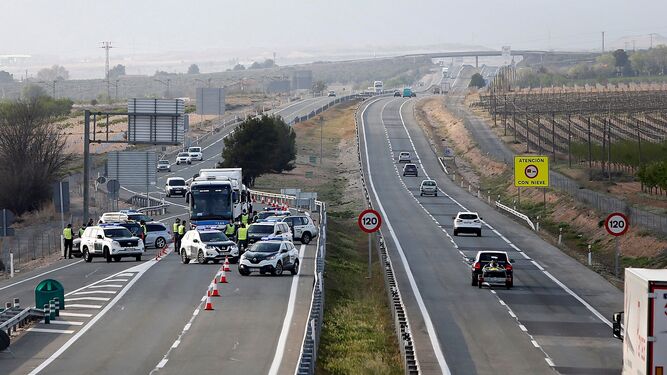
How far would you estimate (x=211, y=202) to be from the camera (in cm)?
5850

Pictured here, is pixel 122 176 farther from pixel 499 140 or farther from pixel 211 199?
pixel 499 140

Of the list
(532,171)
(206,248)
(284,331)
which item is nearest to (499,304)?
(284,331)

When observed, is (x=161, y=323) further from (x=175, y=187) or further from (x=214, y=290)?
(x=175, y=187)

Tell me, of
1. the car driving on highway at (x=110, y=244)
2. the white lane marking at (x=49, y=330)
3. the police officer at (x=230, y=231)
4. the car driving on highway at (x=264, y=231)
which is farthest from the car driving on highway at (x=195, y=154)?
the white lane marking at (x=49, y=330)

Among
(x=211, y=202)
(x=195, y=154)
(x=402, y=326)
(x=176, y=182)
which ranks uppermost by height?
(x=195, y=154)

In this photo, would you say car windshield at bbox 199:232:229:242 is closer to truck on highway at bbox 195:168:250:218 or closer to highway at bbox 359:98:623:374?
highway at bbox 359:98:623:374

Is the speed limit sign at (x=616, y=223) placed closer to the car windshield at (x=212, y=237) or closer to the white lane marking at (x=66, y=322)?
the car windshield at (x=212, y=237)

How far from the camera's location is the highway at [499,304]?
2822cm

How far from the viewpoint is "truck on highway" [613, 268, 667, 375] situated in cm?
1691

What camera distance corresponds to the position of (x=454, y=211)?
280 ft

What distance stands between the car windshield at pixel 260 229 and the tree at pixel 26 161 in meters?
38.3

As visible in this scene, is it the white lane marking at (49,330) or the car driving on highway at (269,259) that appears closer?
the white lane marking at (49,330)

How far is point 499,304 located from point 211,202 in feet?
73.6

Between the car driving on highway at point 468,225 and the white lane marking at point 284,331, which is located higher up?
the car driving on highway at point 468,225
